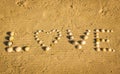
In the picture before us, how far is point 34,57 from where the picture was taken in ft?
9.32

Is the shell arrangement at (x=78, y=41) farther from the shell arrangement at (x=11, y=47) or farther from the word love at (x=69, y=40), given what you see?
the shell arrangement at (x=11, y=47)

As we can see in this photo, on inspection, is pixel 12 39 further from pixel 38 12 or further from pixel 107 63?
pixel 107 63

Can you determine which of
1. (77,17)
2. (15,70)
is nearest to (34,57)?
(15,70)

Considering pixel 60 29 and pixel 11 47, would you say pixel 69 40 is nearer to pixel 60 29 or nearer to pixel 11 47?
pixel 60 29

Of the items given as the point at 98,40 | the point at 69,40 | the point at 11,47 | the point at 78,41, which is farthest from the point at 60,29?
the point at 11,47

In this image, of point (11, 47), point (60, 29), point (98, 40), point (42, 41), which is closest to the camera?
point (11, 47)

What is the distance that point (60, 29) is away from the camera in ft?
11.2

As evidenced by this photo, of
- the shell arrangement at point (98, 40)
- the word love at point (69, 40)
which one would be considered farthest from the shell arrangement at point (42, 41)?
the shell arrangement at point (98, 40)

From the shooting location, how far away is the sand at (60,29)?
8.99 feet

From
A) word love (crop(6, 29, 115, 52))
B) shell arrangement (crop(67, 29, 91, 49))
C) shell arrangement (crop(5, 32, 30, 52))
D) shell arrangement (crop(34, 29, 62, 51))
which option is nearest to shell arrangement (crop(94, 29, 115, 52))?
word love (crop(6, 29, 115, 52))

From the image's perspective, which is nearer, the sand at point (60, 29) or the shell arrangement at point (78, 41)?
the sand at point (60, 29)

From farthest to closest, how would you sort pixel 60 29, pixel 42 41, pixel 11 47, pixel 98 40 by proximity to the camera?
1. pixel 60 29
2. pixel 98 40
3. pixel 42 41
4. pixel 11 47

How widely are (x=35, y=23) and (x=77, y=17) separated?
87cm

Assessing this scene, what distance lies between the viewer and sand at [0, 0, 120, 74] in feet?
8.99
